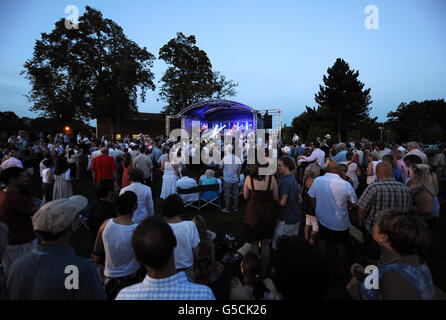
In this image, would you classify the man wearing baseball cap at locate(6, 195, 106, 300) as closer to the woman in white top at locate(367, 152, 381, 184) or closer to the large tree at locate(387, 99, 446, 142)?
the woman in white top at locate(367, 152, 381, 184)

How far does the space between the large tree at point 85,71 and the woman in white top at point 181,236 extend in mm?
25444

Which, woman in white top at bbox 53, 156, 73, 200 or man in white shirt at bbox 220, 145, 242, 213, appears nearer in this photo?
woman in white top at bbox 53, 156, 73, 200

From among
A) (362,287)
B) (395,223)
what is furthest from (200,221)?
(395,223)

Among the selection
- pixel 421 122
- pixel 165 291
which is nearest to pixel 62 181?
pixel 165 291

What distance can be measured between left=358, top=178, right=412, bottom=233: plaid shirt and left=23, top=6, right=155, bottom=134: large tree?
86.1 ft

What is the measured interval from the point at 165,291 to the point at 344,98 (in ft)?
139

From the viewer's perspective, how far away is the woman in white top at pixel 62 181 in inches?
194

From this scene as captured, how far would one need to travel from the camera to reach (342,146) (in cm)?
680

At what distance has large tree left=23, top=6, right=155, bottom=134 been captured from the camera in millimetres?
23719

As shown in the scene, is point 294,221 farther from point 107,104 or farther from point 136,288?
point 107,104

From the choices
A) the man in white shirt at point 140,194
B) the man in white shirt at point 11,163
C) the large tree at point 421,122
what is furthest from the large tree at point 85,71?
the large tree at point 421,122

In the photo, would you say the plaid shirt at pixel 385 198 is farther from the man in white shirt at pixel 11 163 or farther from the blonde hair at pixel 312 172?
the man in white shirt at pixel 11 163

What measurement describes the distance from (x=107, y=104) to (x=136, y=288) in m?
26.5

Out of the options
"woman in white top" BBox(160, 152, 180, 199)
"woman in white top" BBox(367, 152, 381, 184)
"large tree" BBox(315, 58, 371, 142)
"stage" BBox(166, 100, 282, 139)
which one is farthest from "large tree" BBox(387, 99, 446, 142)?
"woman in white top" BBox(160, 152, 180, 199)
